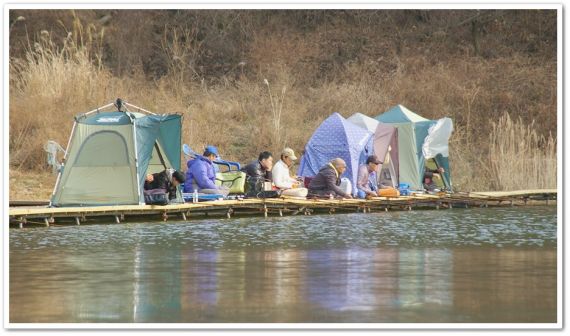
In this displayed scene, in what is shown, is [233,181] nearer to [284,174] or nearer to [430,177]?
[284,174]

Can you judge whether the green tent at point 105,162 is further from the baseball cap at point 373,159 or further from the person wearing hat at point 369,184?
the baseball cap at point 373,159

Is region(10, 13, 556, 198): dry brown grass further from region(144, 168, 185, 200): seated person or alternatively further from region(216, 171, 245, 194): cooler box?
region(144, 168, 185, 200): seated person

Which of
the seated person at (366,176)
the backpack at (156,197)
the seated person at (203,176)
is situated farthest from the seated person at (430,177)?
the backpack at (156,197)

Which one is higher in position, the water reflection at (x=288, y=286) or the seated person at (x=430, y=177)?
the seated person at (x=430, y=177)

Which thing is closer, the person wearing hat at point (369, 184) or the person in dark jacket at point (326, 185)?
the person in dark jacket at point (326, 185)

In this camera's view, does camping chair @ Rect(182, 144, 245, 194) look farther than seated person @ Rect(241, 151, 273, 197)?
Yes

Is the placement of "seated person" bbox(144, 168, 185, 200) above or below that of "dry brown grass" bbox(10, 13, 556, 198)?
below

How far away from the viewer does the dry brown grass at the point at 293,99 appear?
98.0 ft

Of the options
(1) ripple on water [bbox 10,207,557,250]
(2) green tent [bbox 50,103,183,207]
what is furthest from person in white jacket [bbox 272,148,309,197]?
(2) green tent [bbox 50,103,183,207]

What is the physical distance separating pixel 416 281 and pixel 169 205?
29.0ft

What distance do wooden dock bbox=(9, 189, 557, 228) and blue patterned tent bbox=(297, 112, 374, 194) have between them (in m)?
1.44

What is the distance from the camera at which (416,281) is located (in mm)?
13164

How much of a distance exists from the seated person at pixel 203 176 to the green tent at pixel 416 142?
6692mm

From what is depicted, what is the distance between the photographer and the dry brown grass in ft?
98.0
